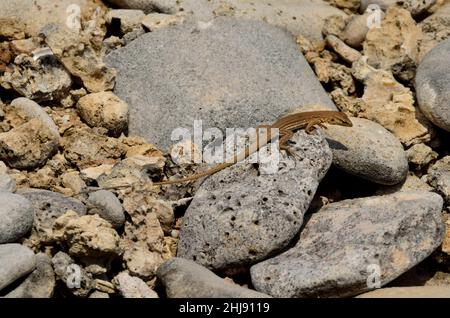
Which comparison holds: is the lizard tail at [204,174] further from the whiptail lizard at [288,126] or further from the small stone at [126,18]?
the small stone at [126,18]

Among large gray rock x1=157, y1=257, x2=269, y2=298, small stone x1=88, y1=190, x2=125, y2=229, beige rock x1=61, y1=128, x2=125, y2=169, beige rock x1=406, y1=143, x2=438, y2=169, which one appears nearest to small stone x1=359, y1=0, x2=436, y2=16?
beige rock x1=406, y1=143, x2=438, y2=169

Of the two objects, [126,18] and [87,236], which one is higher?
[126,18]

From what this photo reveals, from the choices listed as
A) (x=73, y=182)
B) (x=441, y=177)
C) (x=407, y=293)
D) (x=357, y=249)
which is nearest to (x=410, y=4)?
(x=441, y=177)

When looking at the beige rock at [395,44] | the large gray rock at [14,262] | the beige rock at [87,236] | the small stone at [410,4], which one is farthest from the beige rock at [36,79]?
the small stone at [410,4]

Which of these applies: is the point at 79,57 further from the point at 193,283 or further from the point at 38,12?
the point at 193,283

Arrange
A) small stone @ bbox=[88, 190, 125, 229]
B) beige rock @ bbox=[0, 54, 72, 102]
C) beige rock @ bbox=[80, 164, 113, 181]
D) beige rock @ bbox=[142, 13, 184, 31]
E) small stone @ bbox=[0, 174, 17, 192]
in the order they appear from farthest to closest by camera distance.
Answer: beige rock @ bbox=[142, 13, 184, 31], beige rock @ bbox=[0, 54, 72, 102], beige rock @ bbox=[80, 164, 113, 181], small stone @ bbox=[0, 174, 17, 192], small stone @ bbox=[88, 190, 125, 229]

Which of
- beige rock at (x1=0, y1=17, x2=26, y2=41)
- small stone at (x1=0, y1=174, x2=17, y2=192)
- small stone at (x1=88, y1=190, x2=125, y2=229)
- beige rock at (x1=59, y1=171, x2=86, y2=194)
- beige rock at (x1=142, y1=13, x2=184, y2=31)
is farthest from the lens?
beige rock at (x1=142, y1=13, x2=184, y2=31)

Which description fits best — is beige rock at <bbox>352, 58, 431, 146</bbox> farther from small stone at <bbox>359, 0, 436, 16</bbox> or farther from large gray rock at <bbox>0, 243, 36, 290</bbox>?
large gray rock at <bbox>0, 243, 36, 290</bbox>
